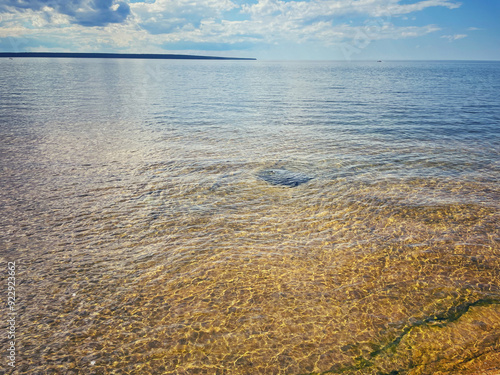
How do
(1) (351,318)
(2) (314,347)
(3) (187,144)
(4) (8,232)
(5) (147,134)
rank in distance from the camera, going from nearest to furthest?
(2) (314,347), (1) (351,318), (4) (8,232), (3) (187,144), (5) (147,134)

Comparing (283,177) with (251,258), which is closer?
(251,258)

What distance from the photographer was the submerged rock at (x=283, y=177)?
40.3 ft

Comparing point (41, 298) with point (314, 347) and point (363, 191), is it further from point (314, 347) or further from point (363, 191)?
point (363, 191)

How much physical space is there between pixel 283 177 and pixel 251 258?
5698 millimetres

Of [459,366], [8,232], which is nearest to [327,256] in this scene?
[459,366]

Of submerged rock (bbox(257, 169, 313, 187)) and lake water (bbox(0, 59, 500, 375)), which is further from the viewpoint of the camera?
submerged rock (bbox(257, 169, 313, 187))

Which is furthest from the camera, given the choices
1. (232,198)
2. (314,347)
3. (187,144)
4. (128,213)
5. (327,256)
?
(187,144)

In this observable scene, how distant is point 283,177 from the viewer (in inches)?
503

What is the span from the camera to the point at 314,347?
5316 mm

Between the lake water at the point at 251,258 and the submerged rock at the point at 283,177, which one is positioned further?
the submerged rock at the point at 283,177

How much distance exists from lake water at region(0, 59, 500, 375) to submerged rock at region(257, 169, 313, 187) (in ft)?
1.02

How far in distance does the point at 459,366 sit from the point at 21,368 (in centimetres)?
691

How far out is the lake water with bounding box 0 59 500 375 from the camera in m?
5.24

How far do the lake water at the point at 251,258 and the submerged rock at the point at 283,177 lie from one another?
0.31 m
